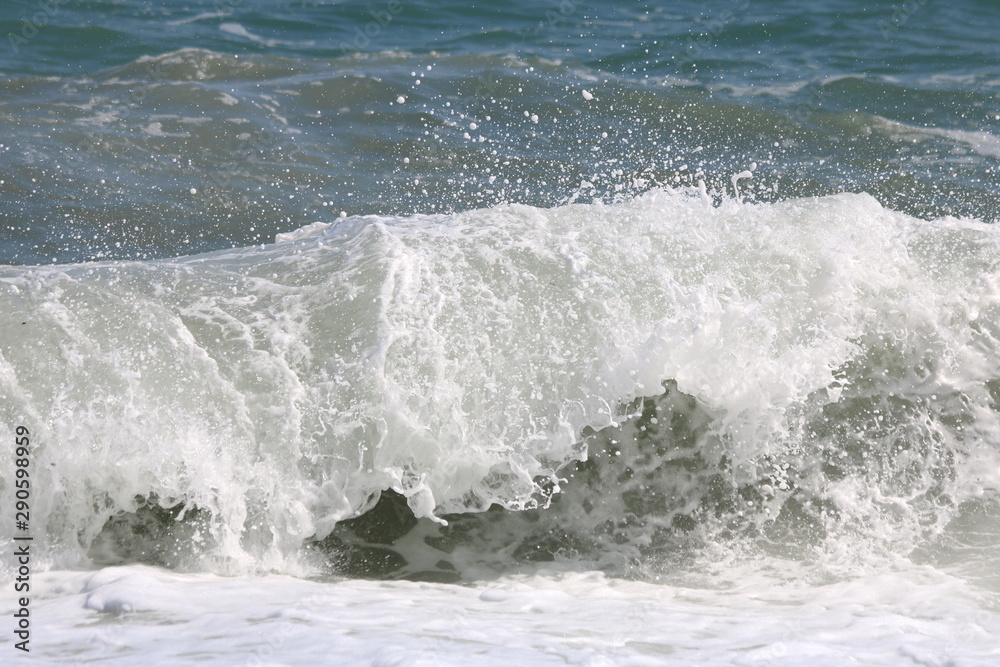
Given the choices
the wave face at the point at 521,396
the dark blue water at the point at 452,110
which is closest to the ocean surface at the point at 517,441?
the wave face at the point at 521,396

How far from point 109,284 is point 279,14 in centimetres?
810

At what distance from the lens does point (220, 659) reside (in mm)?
2703

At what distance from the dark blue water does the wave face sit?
1.93 metres

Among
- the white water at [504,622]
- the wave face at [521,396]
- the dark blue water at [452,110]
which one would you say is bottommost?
the white water at [504,622]

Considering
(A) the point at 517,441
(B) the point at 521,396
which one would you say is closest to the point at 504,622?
(A) the point at 517,441

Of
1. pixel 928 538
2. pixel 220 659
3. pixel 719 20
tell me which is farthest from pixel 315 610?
pixel 719 20

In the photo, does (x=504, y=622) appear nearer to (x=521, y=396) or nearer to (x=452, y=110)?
(x=521, y=396)

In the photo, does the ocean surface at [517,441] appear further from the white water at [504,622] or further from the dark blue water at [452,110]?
the dark blue water at [452,110]

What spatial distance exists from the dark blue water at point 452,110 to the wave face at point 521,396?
1934 millimetres

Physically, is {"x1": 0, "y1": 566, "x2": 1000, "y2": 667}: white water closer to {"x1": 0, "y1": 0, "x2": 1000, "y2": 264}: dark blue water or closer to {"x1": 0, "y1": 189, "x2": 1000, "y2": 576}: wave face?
{"x1": 0, "y1": 189, "x2": 1000, "y2": 576}: wave face

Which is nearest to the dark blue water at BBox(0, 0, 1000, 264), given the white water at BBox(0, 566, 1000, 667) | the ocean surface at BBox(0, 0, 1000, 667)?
the ocean surface at BBox(0, 0, 1000, 667)

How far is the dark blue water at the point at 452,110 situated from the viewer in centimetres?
671

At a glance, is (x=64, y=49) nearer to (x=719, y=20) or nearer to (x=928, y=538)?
(x=719, y=20)

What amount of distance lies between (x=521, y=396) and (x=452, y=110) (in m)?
5.03
